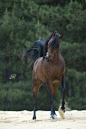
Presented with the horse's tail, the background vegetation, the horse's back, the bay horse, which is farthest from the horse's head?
the background vegetation

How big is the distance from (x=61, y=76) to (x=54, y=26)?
375 inches

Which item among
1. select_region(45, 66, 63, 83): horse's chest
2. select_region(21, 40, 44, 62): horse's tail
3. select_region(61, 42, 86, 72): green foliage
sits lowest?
select_region(61, 42, 86, 72): green foliage

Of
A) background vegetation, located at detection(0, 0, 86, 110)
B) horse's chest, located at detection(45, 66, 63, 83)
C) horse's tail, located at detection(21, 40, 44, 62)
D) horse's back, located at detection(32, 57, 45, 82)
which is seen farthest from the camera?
background vegetation, located at detection(0, 0, 86, 110)

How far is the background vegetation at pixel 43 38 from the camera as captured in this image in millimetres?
15867

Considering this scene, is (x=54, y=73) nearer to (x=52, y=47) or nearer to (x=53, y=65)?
(x=53, y=65)

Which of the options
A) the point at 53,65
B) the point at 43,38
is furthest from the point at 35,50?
the point at 43,38

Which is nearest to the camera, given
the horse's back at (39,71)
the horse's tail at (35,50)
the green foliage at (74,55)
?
the horse's back at (39,71)

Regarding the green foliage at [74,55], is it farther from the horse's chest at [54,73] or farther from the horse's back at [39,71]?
the horse's chest at [54,73]

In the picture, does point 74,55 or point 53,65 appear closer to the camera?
point 53,65

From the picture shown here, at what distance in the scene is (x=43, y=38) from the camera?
600 inches

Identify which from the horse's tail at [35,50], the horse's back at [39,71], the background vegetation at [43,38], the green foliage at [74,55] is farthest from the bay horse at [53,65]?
the green foliage at [74,55]

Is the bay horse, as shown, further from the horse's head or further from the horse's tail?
the horse's tail

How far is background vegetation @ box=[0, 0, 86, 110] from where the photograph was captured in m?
15.9

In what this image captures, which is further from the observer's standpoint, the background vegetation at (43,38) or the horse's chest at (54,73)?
the background vegetation at (43,38)
